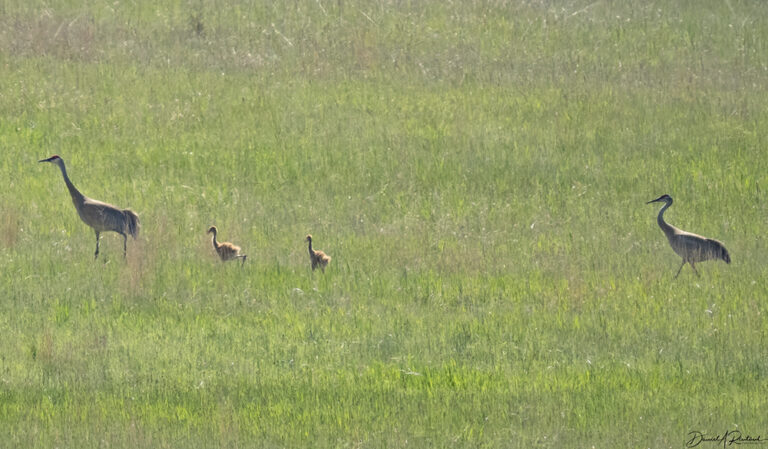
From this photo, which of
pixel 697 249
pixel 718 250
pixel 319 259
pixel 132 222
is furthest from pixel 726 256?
pixel 132 222

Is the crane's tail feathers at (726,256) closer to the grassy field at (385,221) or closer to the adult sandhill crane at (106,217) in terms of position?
the grassy field at (385,221)

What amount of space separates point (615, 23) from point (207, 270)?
14.1 m

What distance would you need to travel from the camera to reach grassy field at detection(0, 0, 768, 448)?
893 centimetres

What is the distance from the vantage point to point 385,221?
15898 mm

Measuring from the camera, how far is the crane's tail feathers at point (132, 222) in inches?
Result: 550

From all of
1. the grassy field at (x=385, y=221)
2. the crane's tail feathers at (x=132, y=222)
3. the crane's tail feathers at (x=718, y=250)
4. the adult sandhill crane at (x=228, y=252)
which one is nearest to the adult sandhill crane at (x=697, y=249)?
the crane's tail feathers at (x=718, y=250)

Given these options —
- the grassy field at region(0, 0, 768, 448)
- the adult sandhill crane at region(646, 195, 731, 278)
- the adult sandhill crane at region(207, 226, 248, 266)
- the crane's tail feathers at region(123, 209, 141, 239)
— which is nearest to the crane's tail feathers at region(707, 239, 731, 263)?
the adult sandhill crane at region(646, 195, 731, 278)
